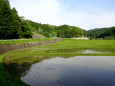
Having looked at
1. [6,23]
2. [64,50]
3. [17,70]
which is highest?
[6,23]

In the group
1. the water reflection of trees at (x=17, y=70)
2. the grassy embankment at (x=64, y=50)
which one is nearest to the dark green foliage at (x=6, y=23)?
the grassy embankment at (x=64, y=50)

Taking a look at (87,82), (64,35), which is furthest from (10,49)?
(64,35)

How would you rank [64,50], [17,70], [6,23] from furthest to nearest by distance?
[6,23] < [64,50] < [17,70]

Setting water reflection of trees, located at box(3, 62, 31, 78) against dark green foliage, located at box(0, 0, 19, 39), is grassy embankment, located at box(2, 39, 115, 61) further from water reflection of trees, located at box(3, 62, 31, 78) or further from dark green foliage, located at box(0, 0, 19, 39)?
dark green foliage, located at box(0, 0, 19, 39)

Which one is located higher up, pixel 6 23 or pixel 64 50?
pixel 6 23

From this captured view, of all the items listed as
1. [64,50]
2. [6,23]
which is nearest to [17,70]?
[64,50]

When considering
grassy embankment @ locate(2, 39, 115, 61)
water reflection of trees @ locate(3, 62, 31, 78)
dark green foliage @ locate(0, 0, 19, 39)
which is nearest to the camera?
water reflection of trees @ locate(3, 62, 31, 78)

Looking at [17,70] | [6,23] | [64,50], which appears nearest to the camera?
[17,70]

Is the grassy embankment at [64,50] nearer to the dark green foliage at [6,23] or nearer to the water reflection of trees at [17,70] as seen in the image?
the water reflection of trees at [17,70]

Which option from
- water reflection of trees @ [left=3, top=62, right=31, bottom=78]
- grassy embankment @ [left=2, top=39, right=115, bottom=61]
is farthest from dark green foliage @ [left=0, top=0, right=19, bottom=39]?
water reflection of trees @ [left=3, top=62, right=31, bottom=78]

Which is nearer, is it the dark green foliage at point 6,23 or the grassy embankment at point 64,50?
the grassy embankment at point 64,50

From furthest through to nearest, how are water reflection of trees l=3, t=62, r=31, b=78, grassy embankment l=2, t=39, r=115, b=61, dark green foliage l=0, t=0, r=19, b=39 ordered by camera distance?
1. dark green foliage l=0, t=0, r=19, b=39
2. grassy embankment l=2, t=39, r=115, b=61
3. water reflection of trees l=3, t=62, r=31, b=78

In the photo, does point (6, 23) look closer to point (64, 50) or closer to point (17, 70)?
point (64, 50)

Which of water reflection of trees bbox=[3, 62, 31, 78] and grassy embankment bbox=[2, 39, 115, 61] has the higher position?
grassy embankment bbox=[2, 39, 115, 61]
